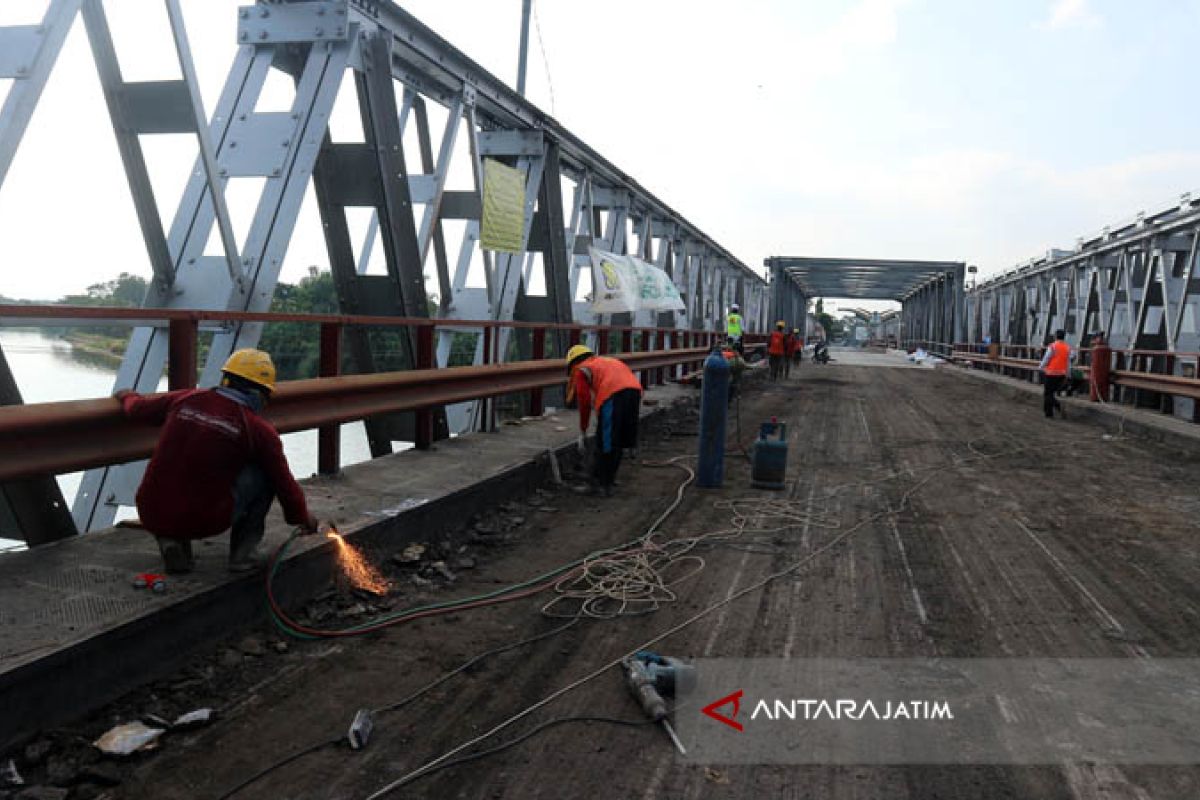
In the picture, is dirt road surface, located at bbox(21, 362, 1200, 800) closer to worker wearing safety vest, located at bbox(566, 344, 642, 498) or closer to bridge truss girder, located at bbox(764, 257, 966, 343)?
worker wearing safety vest, located at bbox(566, 344, 642, 498)

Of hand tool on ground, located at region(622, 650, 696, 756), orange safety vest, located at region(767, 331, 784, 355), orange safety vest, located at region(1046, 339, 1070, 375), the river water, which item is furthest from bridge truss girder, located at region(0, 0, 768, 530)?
orange safety vest, located at region(767, 331, 784, 355)

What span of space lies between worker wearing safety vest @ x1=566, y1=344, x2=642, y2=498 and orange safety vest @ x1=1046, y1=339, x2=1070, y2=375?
12358 millimetres

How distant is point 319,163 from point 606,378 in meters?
3.37

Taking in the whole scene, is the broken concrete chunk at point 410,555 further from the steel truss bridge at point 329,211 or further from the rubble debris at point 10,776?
the rubble debris at point 10,776

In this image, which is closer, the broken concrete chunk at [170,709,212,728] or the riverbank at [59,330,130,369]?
the broken concrete chunk at [170,709,212,728]

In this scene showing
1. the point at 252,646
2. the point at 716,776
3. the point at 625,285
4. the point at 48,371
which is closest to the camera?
the point at 716,776

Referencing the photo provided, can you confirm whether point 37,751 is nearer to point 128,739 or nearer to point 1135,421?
point 128,739

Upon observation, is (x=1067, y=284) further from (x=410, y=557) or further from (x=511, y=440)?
(x=410, y=557)

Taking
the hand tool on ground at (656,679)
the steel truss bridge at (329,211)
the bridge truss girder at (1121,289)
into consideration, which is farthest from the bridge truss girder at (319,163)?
the bridge truss girder at (1121,289)

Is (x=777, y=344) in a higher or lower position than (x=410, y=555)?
higher

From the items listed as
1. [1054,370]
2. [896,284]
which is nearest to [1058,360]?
[1054,370]

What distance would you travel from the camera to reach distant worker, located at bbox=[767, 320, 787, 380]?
27500 mm

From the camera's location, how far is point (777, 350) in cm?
2758

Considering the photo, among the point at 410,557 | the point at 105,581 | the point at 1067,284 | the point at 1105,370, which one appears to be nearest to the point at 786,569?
the point at 410,557
